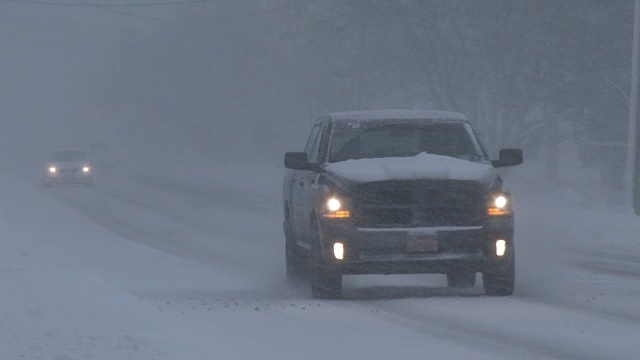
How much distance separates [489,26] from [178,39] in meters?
50.7

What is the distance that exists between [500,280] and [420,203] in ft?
3.68

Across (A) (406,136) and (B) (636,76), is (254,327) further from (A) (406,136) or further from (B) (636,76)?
(B) (636,76)

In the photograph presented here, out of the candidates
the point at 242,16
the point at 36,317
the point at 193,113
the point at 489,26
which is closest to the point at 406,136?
the point at 36,317

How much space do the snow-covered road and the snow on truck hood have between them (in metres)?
1.19

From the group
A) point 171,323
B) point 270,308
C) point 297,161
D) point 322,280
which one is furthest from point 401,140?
point 171,323

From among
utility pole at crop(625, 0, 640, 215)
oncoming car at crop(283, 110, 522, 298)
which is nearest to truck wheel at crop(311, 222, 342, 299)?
oncoming car at crop(283, 110, 522, 298)

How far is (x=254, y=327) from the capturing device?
10.5 meters

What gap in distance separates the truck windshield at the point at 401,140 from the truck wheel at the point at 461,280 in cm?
142

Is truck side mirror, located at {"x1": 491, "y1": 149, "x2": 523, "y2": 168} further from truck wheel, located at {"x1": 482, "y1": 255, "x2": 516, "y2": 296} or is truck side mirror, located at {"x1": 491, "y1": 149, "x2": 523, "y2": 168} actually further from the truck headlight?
truck wheel, located at {"x1": 482, "y1": 255, "x2": 516, "y2": 296}

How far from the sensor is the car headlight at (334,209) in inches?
497

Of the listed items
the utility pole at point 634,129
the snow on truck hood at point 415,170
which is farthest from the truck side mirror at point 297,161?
the utility pole at point 634,129

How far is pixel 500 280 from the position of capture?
42.2 feet

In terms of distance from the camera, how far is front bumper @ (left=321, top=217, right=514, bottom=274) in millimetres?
12492

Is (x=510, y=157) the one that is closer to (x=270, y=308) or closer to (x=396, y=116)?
(x=396, y=116)
